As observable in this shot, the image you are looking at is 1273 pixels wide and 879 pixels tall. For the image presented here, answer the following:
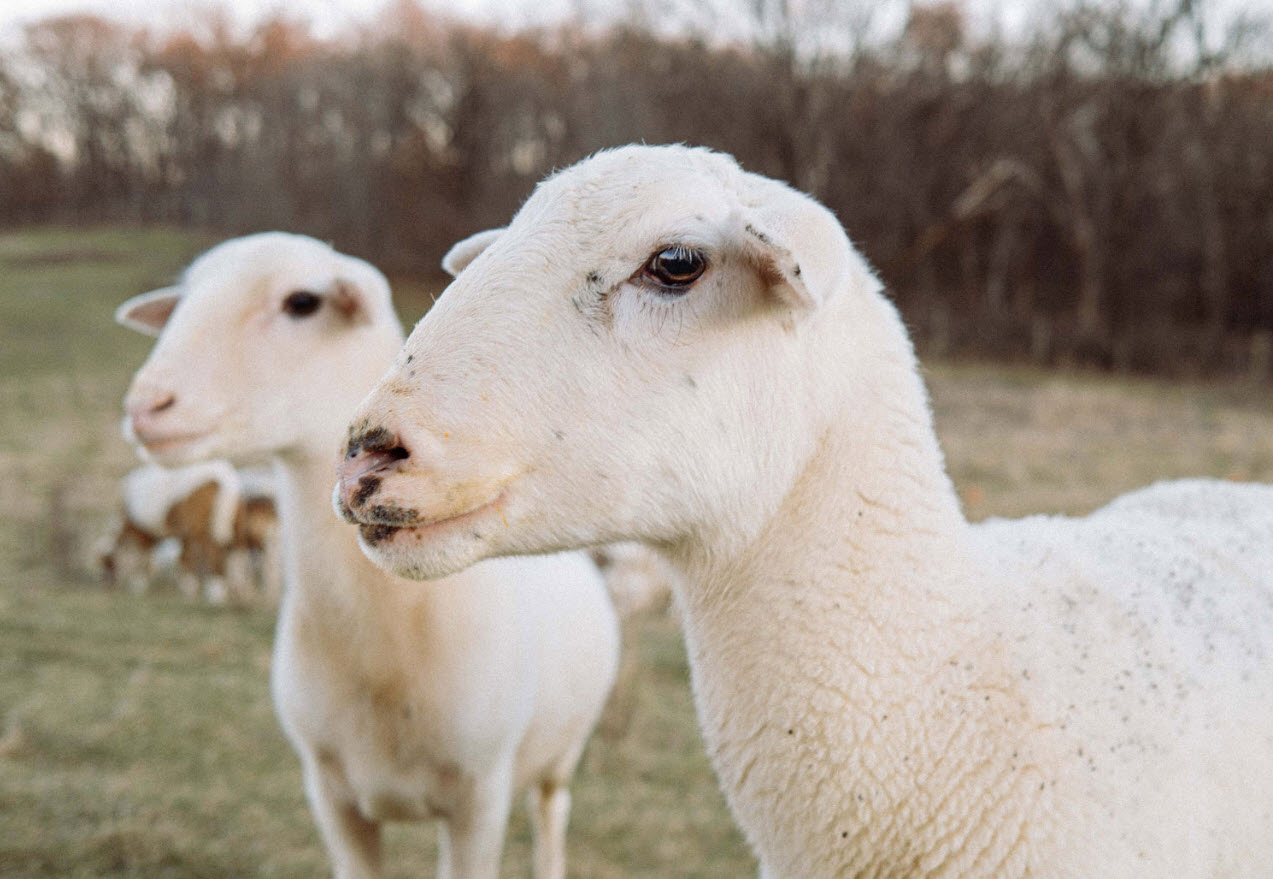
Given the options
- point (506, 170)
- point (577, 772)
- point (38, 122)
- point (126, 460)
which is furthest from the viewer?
point (38, 122)

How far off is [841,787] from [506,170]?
107 ft

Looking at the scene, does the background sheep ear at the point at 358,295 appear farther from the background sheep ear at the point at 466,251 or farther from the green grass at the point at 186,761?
the green grass at the point at 186,761

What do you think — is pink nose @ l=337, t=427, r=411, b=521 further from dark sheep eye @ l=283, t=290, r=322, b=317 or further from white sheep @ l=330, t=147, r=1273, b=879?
dark sheep eye @ l=283, t=290, r=322, b=317

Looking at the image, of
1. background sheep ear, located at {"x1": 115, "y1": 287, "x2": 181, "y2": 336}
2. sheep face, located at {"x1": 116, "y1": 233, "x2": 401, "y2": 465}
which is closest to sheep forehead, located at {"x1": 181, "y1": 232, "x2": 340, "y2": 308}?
sheep face, located at {"x1": 116, "y1": 233, "x2": 401, "y2": 465}

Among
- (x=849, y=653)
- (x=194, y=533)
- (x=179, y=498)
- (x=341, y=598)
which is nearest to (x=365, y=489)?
(x=849, y=653)

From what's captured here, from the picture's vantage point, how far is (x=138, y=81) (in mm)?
49594

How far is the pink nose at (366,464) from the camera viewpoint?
1543 millimetres

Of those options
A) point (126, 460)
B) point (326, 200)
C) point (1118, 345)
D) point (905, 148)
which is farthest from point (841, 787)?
point (326, 200)

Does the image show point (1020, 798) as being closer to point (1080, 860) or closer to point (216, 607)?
point (1080, 860)

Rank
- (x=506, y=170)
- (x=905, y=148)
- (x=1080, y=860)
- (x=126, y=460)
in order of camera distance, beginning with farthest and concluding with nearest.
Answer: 1. (x=506, y=170)
2. (x=905, y=148)
3. (x=126, y=460)
4. (x=1080, y=860)

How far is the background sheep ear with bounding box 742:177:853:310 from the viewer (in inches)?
61.9

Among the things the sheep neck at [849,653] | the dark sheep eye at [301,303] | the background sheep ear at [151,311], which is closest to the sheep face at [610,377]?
the sheep neck at [849,653]

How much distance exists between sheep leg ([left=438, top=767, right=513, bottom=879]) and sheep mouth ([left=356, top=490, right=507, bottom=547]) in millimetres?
1632

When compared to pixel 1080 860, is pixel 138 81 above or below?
below
